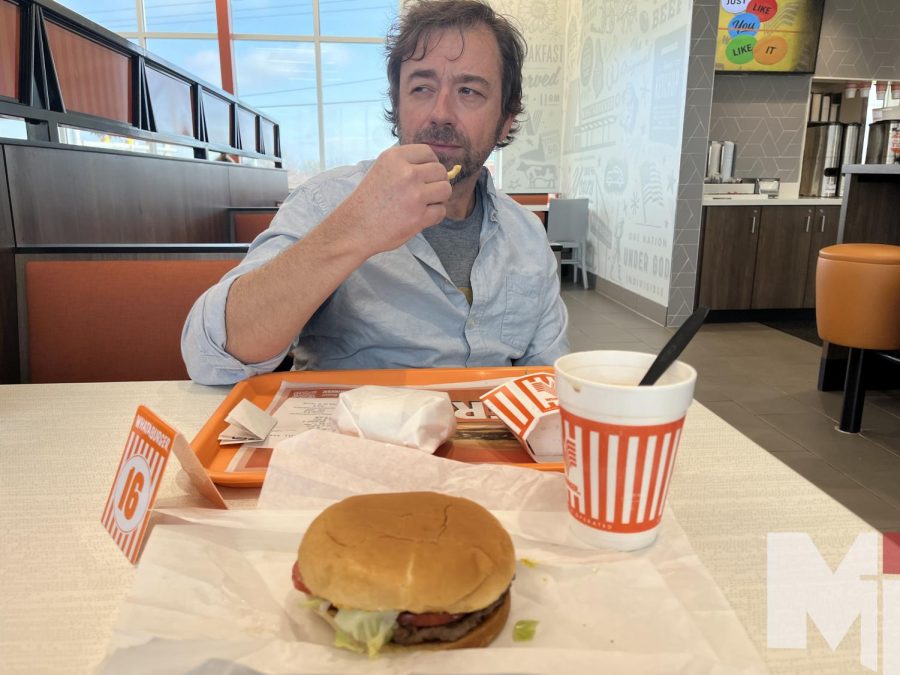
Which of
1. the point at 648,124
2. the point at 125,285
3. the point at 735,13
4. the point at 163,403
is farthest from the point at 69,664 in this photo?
the point at 735,13

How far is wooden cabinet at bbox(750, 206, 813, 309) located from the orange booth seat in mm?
4793

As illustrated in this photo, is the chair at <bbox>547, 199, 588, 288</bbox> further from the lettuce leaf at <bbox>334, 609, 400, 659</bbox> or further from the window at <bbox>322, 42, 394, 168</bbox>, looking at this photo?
the lettuce leaf at <bbox>334, 609, 400, 659</bbox>

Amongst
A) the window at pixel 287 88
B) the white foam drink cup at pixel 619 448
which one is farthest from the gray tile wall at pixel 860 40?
the window at pixel 287 88

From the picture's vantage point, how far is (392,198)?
1.01m

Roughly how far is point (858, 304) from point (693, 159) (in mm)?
2303

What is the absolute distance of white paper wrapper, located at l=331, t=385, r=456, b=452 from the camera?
2.59ft

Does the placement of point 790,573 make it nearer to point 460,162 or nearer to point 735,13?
point 460,162

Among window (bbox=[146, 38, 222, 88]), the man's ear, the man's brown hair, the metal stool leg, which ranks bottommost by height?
the metal stool leg

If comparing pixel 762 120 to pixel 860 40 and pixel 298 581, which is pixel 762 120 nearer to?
pixel 860 40

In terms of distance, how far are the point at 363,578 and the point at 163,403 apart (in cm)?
71

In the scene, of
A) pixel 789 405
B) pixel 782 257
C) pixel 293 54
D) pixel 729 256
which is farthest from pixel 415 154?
pixel 293 54

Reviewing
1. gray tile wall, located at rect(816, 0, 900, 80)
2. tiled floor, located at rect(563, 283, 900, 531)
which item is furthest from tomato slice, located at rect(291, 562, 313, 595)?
gray tile wall, located at rect(816, 0, 900, 80)

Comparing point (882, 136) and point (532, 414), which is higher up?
point (882, 136)

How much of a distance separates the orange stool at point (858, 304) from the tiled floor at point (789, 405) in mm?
209
